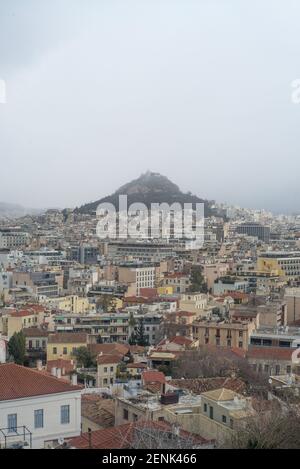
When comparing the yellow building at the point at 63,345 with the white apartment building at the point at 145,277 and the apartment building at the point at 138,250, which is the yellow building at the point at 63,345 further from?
the apartment building at the point at 138,250

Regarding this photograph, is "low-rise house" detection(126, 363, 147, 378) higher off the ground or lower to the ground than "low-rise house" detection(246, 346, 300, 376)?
lower

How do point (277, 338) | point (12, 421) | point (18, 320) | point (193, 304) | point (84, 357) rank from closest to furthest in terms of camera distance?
point (12, 421) → point (84, 357) → point (277, 338) → point (18, 320) → point (193, 304)

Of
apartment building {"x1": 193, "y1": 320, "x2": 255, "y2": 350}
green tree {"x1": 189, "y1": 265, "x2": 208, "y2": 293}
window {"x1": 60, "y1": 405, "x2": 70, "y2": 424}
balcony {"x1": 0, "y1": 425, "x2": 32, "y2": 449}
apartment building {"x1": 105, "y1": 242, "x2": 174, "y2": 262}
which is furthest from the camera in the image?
apartment building {"x1": 105, "y1": 242, "x2": 174, "y2": 262}

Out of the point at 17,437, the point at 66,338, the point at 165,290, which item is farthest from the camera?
the point at 165,290

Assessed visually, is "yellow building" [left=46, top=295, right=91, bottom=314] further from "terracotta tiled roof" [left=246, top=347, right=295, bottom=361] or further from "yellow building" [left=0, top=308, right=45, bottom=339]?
"terracotta tiled roof" [left=246, top=347, right=295, bottom=361]

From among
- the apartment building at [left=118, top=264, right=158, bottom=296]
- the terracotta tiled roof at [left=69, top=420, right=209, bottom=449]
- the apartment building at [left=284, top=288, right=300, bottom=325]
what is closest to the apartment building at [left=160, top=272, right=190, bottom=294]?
the apartment building at [left=118, top=264, right=158, bottom=296]

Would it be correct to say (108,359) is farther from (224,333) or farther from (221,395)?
(221,395)

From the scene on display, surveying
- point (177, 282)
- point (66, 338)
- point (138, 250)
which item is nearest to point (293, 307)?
point (177, 282)
